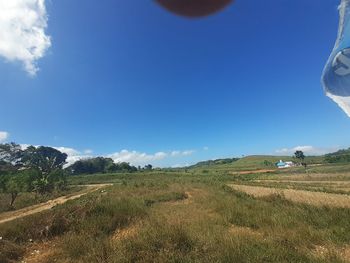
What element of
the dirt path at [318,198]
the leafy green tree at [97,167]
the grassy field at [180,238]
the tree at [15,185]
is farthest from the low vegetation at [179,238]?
the leafy green tree at [97,167]

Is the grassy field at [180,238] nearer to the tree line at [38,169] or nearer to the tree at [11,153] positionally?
the tree line at [38,169]

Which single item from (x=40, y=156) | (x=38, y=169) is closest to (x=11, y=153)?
(x=40, y=156)

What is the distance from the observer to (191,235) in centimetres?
834

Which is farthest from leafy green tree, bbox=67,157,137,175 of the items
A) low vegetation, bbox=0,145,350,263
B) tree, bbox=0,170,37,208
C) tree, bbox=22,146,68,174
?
low vegetation, bbox=0,145,350,263

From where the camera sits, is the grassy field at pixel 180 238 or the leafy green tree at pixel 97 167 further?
the leafy green tree at pixel 97 167

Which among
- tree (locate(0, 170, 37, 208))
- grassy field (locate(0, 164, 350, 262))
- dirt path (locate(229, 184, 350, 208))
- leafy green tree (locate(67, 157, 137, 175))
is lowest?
grassy field (locate(0, 164, 350, 262))

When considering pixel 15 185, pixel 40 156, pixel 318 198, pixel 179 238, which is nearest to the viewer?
pixel 179 238

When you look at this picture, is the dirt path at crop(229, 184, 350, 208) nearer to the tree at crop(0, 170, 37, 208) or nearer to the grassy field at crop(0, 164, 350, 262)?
the grassy field at crop(0, 164, 350, 262)

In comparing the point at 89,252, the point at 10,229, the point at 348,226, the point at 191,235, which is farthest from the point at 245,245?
the point at 10,229

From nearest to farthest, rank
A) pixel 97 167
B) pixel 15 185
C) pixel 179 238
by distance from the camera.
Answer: pixel 179 238 → pixel 15 185 → pixel 97 167

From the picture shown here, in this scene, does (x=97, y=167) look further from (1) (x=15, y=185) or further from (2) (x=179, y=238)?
(2) (x=179, y=238)

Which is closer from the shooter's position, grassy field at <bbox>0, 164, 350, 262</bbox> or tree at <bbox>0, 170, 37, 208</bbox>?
grassy field at <bbox>0, 164, 350, 262</bbox>

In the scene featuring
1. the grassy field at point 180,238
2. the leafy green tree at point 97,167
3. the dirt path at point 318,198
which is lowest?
the grassy field at point 180,238

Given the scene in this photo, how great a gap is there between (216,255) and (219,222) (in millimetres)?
5120
